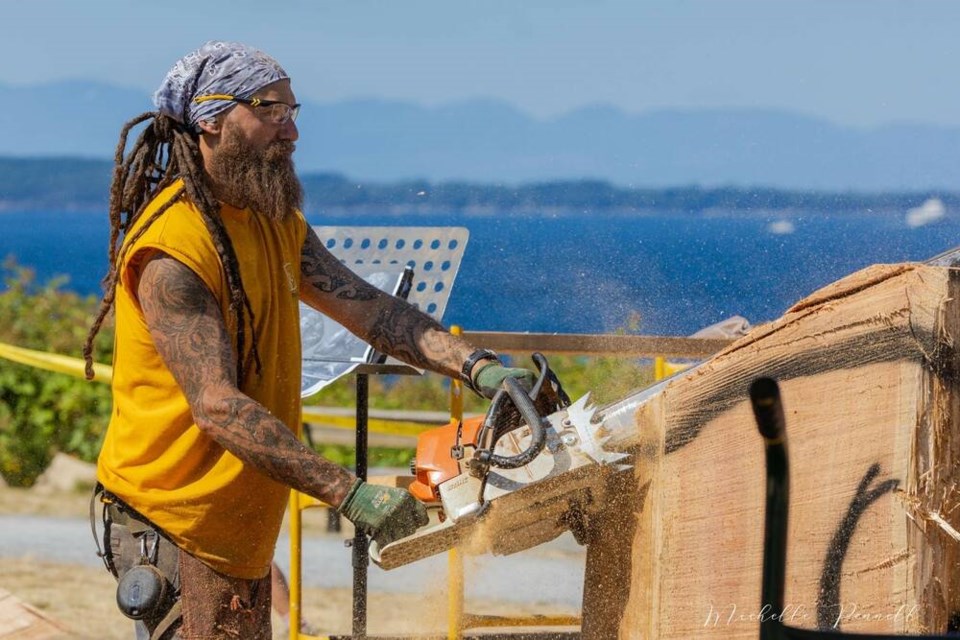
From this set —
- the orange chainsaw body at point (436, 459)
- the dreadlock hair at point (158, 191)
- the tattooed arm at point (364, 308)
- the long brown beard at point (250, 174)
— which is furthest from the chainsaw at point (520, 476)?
the long brown beard at point (250, 174)

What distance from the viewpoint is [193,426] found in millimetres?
2354

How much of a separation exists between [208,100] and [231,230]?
285mm

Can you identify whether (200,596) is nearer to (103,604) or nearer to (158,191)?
(158,191)

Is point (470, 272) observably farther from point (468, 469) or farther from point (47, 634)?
point (468, 469)

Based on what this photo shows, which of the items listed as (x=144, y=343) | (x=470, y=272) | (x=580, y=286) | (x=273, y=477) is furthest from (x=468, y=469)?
(x=470, y=272)

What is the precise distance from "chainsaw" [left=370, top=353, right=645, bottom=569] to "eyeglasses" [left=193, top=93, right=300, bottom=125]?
77cm

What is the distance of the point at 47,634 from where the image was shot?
11.9ft

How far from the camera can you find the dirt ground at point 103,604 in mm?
4883

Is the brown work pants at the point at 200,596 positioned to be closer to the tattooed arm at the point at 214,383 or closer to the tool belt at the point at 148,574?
the tool belt at the point at 148,574

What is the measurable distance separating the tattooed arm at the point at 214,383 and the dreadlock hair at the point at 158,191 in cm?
9

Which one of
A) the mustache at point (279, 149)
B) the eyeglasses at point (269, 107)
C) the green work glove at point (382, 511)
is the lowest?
the green work glove at point (382, 511)

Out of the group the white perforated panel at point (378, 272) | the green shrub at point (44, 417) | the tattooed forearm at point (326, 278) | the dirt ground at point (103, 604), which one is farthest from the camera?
the green shrub at point (44, 417)

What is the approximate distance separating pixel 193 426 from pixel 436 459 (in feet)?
1.66

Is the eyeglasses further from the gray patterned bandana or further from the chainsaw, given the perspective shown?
the chainsaw
